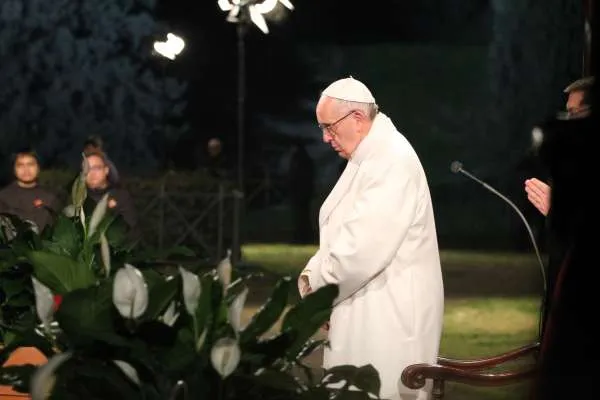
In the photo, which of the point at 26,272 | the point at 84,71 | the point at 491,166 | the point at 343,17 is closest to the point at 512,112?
the point at 491,166

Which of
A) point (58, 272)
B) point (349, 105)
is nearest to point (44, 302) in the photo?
point (58, 272)

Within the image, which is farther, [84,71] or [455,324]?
[84,71]

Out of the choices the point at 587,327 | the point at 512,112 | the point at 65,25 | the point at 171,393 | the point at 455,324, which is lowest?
the point at 455,324

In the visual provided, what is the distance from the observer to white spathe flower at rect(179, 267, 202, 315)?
89.4 inches

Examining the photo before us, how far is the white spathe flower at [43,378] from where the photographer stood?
2.11 m

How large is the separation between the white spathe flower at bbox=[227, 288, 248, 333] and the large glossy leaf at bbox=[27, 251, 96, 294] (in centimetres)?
32

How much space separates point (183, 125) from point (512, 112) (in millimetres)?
9391

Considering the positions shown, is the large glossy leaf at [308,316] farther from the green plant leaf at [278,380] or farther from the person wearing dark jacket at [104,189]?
the person wearing dark jacket at [104,189]

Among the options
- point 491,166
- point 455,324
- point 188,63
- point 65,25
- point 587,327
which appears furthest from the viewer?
point 188,63

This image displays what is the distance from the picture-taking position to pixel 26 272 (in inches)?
137

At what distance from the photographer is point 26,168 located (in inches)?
410

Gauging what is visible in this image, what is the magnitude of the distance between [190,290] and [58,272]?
1.02ft

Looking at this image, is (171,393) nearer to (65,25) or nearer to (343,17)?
(65,25)

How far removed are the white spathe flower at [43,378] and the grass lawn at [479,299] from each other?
5.00 ft
